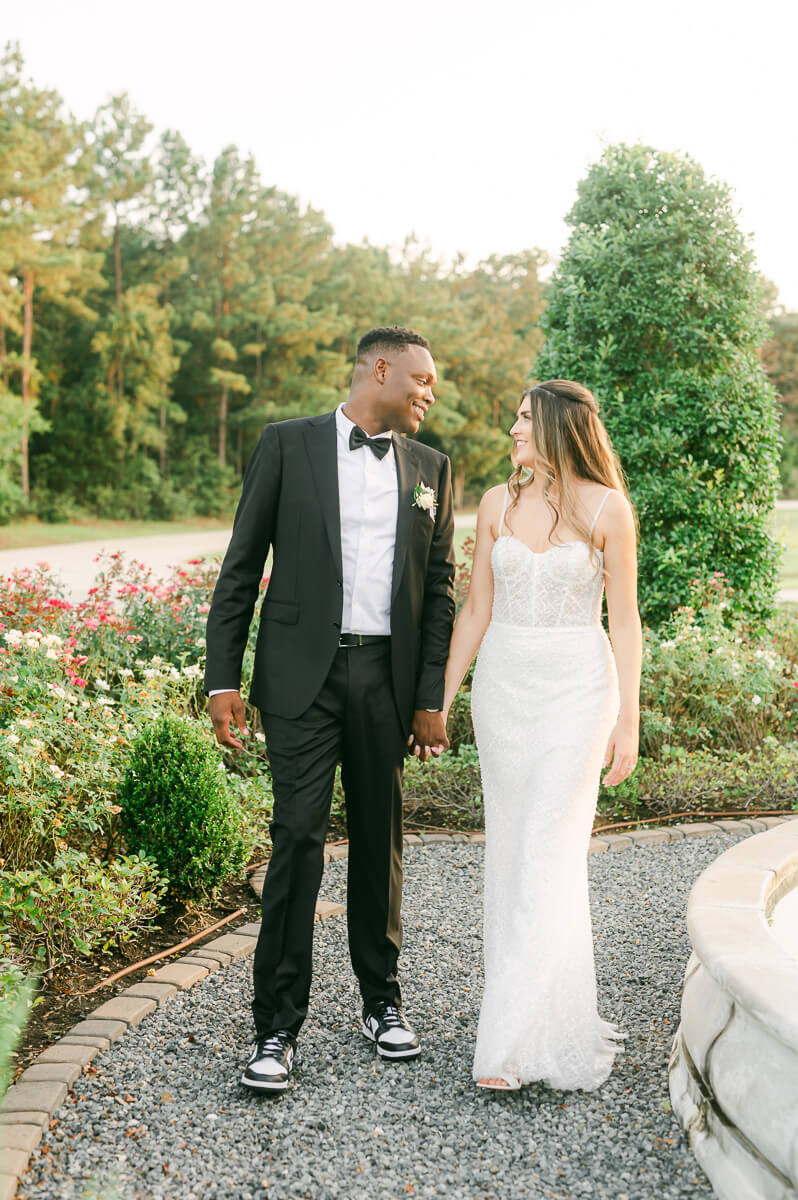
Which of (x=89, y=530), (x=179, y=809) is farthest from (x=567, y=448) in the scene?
(x=89, y=530)

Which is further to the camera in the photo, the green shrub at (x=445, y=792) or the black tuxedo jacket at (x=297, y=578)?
the green shrub at (x=445, y=792)

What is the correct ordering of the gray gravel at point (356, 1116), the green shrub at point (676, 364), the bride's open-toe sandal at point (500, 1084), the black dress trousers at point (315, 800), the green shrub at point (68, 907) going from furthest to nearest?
the green shrub at point (676, 364)
the green shrub at point (68, 907)
the black dress trousers at point (315, 800)
the bride's open-toe sandal at point (500, 1084)
the gray gravel at point (356, 1116)

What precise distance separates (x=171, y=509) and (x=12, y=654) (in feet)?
96.6

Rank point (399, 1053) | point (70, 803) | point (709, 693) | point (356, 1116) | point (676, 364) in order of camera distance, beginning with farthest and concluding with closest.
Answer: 1. point (676, 364)
2. point (709, 693)
3. point (70, 803)
4. point (399, 1053)
5. point (356, 1116)

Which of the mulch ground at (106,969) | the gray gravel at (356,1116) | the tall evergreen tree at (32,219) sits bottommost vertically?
the mulch ground at (106,969)

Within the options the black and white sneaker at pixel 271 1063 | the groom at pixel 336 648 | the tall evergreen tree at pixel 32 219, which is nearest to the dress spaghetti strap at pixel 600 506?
the groom at pixel 336 648

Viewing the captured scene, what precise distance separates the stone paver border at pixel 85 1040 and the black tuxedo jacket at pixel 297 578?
110 centimetres

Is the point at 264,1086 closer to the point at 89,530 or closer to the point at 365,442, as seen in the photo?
the point at 365,442

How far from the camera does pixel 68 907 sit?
11.1 feet

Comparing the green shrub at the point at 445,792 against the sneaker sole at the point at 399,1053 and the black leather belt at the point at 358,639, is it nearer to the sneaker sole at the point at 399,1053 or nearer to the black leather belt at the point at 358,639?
the sneaker sole at the point at 399,1053

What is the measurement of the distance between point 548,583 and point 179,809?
5.98ft

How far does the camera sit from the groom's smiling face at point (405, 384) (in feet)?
9.47

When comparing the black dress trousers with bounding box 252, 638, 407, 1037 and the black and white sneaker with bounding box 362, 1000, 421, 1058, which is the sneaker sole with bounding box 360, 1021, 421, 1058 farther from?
the black dress trousers with bounding box 252, 638, 407, 1037

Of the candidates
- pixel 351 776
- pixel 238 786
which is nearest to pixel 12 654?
pixel 238 786
